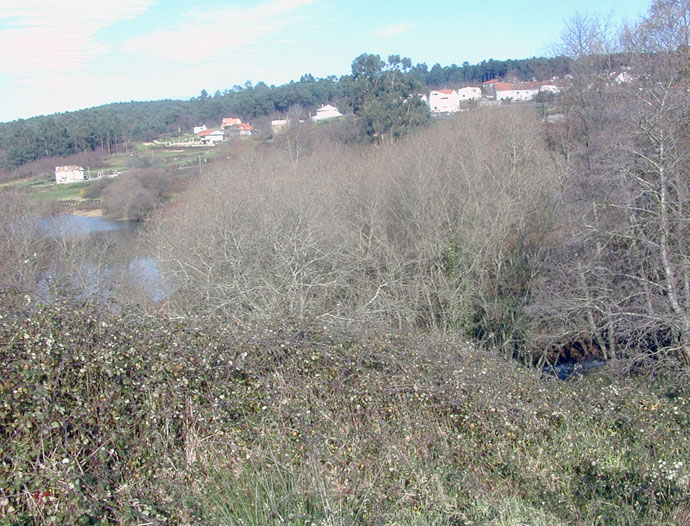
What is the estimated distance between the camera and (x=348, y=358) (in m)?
5.02

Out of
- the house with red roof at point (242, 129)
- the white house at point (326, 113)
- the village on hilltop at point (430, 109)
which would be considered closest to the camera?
the village on hilltop at point (430, 109)

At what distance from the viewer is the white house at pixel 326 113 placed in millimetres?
44278

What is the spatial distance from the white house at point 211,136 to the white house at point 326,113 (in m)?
7.34

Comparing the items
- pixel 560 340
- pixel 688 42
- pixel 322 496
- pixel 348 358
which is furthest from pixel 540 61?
pixel 322 496

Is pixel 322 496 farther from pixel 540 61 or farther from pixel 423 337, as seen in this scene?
pixel 540 61

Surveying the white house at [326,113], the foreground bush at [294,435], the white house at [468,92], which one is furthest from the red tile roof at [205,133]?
the foreground bush at [294,435]

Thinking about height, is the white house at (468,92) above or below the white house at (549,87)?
above

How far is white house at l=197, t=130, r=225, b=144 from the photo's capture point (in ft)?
142

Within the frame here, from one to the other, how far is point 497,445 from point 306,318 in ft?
7.22

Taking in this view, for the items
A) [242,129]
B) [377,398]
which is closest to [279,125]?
[242,129]

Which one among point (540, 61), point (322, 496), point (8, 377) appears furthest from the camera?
point (540, 61)

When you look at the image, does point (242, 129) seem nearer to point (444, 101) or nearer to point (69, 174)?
point (69, 174)

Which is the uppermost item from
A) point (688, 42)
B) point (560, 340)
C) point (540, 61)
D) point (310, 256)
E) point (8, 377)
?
point (540, 61)

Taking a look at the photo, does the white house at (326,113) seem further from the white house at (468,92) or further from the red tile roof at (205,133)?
the white house at (468,92)
